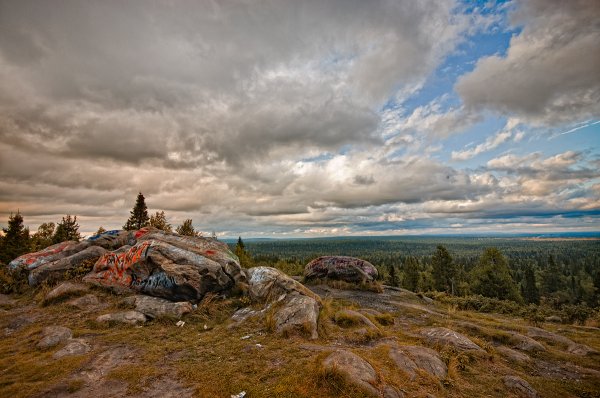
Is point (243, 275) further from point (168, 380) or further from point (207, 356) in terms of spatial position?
point (168, 380)

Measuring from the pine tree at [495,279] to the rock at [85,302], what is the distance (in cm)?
5499

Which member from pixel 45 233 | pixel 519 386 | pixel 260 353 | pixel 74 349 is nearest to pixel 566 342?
pixel 519 386

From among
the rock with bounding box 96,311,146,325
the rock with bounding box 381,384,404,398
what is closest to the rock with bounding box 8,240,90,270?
the rock with bounding box 96,311,146,325

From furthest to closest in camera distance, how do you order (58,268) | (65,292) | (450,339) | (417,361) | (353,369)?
(58,268), (65,292), (450,339), (417,361), (353,369)

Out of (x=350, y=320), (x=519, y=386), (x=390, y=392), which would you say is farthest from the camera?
(x=350, y=320)

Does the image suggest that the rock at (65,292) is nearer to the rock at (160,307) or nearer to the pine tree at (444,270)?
the rock at (160,307)

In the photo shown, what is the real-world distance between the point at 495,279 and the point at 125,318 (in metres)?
55.2

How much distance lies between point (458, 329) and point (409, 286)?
5811 centimetres

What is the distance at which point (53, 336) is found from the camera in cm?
1119

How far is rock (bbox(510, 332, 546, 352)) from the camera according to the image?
1166 cm

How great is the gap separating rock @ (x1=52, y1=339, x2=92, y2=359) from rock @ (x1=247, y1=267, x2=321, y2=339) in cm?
740

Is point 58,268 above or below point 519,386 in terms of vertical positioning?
above

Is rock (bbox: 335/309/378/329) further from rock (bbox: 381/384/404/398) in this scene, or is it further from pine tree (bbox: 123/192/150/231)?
pine tree (bbox: 123/192/150/231)

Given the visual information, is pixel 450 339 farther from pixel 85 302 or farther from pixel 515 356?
pixel 85 302
